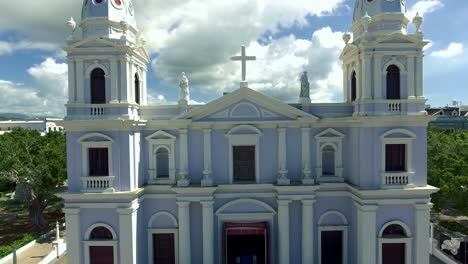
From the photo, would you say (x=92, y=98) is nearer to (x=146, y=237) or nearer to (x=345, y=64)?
(x=146, y=237)

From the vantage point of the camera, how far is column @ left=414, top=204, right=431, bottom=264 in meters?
16.6

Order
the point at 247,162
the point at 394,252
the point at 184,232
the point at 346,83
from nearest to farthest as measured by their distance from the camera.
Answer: the point at 394,252, the point at 184,232, the point at 247,162, the point at 346,83

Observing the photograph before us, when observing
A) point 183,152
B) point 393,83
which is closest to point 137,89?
point 183,152

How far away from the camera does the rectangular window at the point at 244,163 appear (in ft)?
60.4

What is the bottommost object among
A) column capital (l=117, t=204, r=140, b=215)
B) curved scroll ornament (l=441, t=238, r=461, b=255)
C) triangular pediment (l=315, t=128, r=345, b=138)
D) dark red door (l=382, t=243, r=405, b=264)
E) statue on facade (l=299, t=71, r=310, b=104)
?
curved scroll ornament (l=441, t=238, r=461, b=255)

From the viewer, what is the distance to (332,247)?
18656 millimetres

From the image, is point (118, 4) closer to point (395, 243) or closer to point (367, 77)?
point (367, 77)

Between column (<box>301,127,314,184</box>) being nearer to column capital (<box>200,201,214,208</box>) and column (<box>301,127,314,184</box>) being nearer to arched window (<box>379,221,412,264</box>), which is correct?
arched window (<box>379,221,412,264</box>)

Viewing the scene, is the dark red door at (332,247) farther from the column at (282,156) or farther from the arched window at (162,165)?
the arched window at (162,165)

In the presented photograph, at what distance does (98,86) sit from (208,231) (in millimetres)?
9017

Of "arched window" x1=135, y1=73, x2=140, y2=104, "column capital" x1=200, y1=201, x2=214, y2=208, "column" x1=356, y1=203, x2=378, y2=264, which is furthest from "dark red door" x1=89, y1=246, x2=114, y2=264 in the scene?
"column" x1=356, y1=203, x2=378, y2=264

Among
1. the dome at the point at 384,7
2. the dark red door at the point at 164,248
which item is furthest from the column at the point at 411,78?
the dark red door at the point at 164,248

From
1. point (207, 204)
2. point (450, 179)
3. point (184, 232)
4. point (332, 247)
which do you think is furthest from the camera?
point (450, 179)

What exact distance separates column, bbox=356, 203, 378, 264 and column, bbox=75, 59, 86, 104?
14337 millimetres
